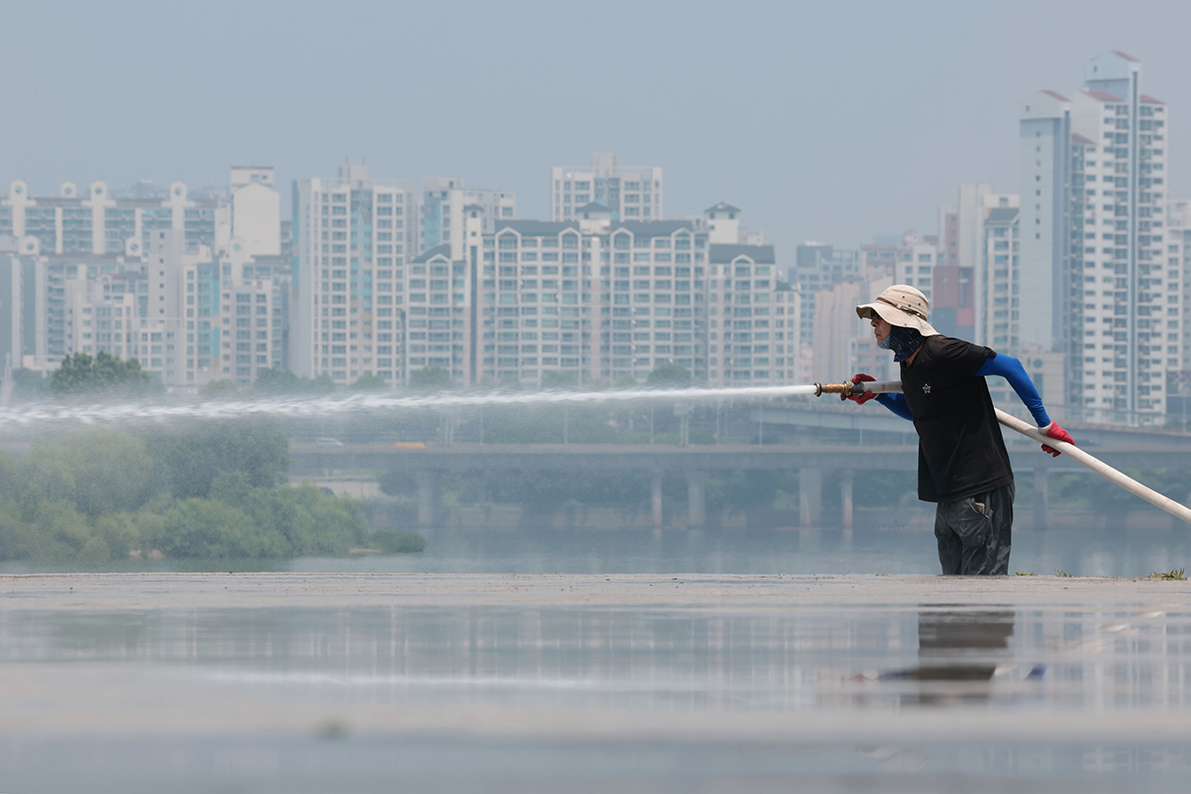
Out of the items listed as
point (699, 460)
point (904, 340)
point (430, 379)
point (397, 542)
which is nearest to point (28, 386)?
point (430, 379)

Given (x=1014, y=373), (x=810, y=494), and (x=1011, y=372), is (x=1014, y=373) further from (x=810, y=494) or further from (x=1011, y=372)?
(x=810, y=494)

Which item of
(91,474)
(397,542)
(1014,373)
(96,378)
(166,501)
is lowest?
(397,542)

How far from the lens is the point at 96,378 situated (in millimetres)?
110750

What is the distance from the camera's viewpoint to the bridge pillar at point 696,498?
136 metres

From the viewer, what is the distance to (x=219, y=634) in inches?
287

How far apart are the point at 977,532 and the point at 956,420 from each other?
2.53 ft

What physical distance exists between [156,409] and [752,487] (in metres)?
61.8

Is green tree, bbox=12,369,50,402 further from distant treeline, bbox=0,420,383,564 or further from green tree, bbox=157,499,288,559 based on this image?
green tree, bbox=157,499,288,559

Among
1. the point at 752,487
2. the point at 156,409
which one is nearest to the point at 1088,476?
the point at 752,487

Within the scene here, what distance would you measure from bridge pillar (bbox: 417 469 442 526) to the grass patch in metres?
17.4

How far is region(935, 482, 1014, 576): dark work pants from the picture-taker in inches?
385

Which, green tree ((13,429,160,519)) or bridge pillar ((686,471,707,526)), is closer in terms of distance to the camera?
green tree ((13,429,160,519))

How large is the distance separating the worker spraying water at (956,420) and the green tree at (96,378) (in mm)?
106275

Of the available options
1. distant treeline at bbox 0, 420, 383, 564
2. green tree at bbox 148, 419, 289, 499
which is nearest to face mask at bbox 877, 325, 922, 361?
distant treeline at bbox 0, 420, 383, 564
